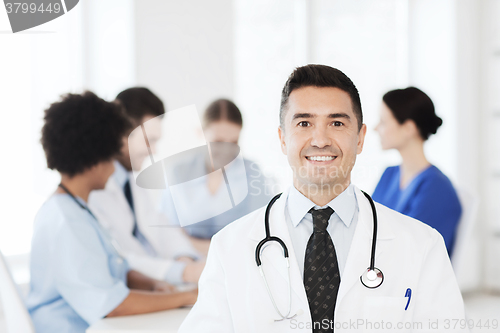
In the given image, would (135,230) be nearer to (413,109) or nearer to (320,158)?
(320,158)

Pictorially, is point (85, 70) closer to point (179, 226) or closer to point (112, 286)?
point (179, 226)

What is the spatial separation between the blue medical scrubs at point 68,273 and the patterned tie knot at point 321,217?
0.65 metres

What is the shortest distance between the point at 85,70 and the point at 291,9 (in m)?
1.05

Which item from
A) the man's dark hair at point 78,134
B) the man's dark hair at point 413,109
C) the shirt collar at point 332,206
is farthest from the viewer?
the man's dark hair at point 413,109

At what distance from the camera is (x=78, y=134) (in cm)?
158

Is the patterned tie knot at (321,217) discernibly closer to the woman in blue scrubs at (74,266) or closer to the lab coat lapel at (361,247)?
the lab coat lapel at (361,247)

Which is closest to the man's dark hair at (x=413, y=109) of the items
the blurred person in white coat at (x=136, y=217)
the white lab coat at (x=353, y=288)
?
the white lab coat at (x=353, y=288)

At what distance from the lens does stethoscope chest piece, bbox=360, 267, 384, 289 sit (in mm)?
983

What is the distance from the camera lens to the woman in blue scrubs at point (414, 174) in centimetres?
158

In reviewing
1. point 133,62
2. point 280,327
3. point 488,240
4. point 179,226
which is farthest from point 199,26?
point 488,240

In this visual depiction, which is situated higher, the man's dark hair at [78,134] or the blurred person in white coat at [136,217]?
the man's dark hair at [78,134]

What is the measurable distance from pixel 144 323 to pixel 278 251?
0.50 metres

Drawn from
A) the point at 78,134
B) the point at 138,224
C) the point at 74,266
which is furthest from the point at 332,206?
the point at 138,224

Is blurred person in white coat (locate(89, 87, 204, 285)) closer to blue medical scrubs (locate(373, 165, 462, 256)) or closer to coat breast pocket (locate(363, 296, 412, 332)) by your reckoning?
blue medical scrubs (locate(373, 165, 462, 256))
